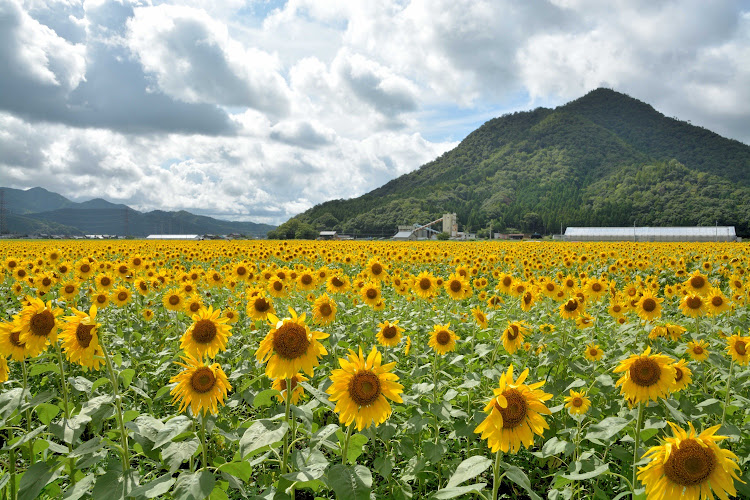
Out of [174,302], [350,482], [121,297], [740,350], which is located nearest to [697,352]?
[740,350]

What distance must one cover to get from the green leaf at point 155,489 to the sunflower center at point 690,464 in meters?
2.42

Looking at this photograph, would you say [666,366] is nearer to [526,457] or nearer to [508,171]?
[526,457]

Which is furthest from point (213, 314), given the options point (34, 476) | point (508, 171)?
point (508, 171)

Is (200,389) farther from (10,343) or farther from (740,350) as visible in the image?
(740,350)

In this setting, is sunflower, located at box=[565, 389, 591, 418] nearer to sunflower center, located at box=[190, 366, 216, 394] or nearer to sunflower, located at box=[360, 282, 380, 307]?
sunflower center, located at box=[190, 366, 216, 394]

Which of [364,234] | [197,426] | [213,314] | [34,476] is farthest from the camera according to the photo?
[364,234]

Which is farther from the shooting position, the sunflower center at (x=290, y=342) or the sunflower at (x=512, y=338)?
the sunflower at (x=512, y=338)

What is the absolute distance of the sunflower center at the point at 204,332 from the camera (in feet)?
9.67

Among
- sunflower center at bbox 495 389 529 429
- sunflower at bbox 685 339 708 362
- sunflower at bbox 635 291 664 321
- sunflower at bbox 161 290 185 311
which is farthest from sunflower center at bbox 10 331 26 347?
sunflower at bbox 635 291 664 321

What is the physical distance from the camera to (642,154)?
175375 millimetres

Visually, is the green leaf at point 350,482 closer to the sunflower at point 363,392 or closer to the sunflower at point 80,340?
the sunflower at point 363,392

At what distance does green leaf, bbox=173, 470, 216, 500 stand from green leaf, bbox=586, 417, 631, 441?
2322mm

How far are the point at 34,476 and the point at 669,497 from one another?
3.48m

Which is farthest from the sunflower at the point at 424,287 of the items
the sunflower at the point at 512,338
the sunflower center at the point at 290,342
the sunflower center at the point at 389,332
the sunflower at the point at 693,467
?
the sunflower at the point at 693,467
